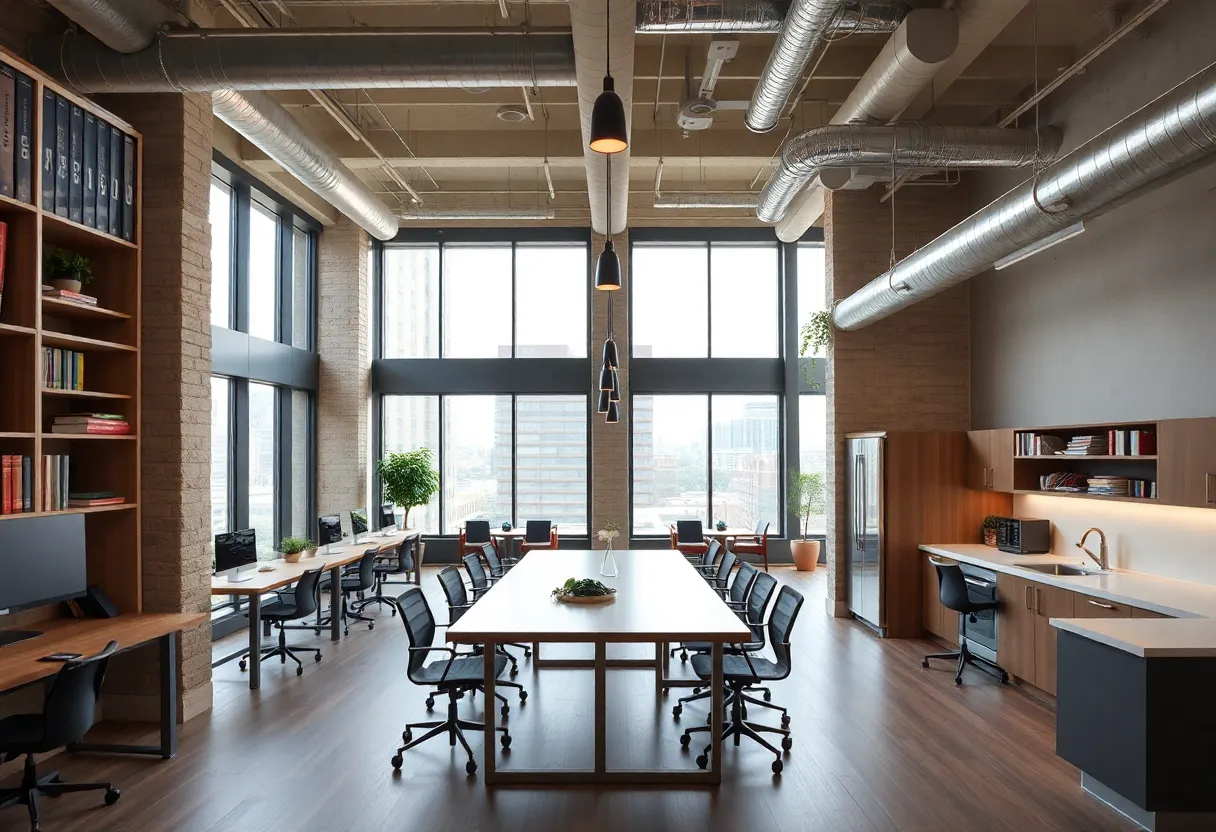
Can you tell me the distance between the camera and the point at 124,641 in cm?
436

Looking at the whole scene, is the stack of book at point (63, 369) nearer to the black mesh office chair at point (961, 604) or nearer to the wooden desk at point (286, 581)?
the wooden desk at point (286, 581)

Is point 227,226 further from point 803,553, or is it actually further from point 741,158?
point 803,553

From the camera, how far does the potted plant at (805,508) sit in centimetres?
1198

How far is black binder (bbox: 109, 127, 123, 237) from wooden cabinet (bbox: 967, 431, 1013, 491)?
6943 millimetres

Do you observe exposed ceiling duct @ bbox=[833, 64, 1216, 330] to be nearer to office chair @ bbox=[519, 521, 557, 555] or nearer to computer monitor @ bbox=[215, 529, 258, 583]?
computer monitor @ bbox=[215, 529, 258, 583]

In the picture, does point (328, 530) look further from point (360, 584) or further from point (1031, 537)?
point (1031, 537)

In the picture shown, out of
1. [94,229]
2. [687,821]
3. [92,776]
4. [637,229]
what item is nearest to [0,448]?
[94,229]

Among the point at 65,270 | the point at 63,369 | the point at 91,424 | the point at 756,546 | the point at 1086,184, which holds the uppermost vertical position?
the point at 1086,184

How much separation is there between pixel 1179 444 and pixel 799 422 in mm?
7766

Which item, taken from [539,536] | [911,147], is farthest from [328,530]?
[911,147]

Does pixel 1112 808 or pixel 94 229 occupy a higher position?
pixel 94 229

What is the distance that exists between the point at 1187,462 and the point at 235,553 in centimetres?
706

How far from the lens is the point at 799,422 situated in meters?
12.7

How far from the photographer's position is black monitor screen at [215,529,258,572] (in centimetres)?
668
